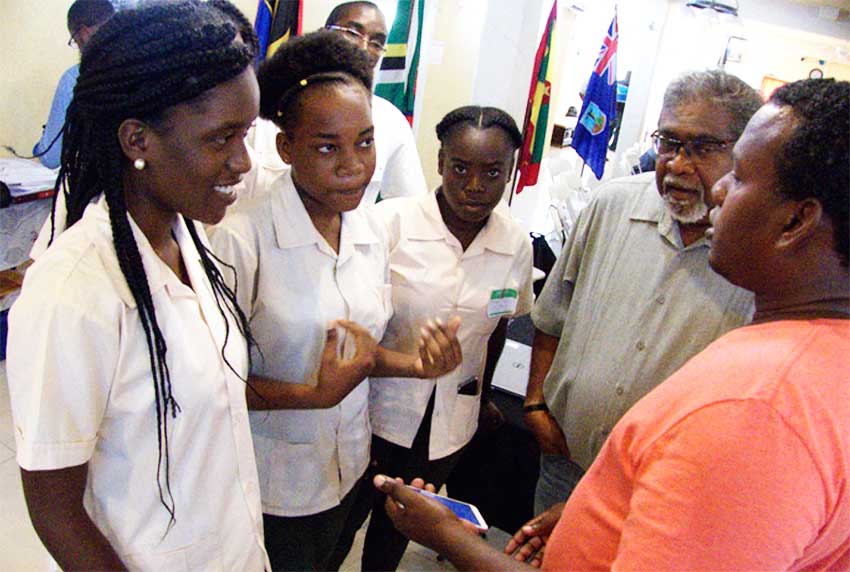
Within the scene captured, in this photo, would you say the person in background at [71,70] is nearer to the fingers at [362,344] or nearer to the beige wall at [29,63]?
the beige wall at [29,63]

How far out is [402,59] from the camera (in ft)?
11.0

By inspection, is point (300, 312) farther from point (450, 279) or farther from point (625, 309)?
point (625, 309)

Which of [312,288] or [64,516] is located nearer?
[64,516]

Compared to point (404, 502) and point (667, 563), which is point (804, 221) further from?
point (404, 502)

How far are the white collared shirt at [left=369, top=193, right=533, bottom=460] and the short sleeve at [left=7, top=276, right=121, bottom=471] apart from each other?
87 cm

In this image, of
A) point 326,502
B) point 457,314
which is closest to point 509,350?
point 457,314

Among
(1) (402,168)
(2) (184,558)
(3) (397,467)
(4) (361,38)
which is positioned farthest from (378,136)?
(2) (184,558)

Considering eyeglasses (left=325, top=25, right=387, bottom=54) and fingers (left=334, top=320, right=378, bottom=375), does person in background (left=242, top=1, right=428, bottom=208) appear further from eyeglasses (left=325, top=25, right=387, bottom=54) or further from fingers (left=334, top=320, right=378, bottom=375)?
fingers (left=334, top=320, right=378, bottom=375)

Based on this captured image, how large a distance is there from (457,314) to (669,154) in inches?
26.1

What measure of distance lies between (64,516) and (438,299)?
971 millimetres

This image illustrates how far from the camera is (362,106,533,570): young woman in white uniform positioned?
156 centimetres

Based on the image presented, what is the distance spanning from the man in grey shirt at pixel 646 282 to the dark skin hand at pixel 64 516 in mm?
1014

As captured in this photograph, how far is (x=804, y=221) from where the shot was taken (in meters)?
0.69

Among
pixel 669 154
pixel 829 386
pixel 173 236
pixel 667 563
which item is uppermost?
pixel 669 154
